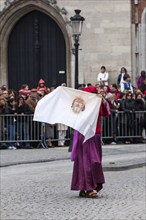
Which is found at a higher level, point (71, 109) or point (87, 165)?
point (71, 109)

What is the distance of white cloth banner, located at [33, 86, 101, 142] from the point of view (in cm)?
1424

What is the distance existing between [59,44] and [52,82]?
151 centimetres

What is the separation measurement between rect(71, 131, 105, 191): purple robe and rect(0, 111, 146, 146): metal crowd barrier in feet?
34.7

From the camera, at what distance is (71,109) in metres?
14.4

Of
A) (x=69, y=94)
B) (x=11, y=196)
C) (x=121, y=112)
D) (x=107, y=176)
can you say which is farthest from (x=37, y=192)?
(x=121, y=112)

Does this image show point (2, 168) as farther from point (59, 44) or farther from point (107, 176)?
point (59, 44)

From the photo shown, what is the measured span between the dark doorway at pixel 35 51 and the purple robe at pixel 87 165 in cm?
1818

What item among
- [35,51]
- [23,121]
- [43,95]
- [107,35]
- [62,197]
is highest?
[107,35]

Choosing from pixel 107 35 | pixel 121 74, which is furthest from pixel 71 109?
pixel 107 35

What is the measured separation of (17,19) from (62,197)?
64.9 feet

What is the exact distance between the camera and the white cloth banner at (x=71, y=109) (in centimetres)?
1424

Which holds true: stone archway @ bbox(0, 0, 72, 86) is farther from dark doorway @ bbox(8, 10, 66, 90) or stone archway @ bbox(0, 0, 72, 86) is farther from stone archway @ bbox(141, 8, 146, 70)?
stone archway @ bbox(141, 8, 146, 70)

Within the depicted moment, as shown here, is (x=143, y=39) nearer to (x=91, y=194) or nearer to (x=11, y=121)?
(x=11, y=121)

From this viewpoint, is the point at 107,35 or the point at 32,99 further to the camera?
the point at 107,35
